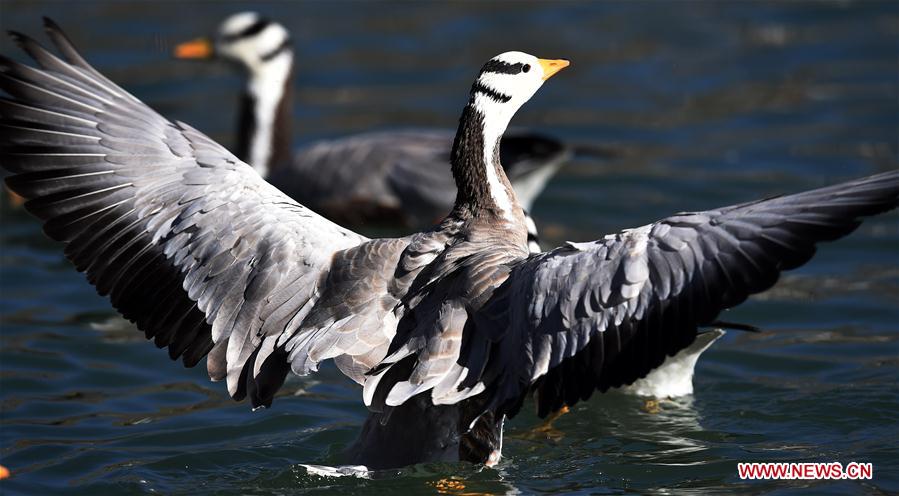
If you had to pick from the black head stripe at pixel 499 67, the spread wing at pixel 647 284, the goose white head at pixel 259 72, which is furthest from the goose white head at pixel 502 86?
the goose white head at pixel 259 72

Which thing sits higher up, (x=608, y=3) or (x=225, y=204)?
(x=608, y=3)

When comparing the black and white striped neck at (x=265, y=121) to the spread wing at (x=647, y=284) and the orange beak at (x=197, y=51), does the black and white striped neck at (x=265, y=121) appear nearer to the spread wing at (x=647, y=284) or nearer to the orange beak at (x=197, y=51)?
the orange beak at (x=197, y=51)

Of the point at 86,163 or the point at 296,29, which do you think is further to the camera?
the point at 296,29

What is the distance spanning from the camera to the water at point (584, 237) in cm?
701

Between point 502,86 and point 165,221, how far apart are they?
182 centimetres

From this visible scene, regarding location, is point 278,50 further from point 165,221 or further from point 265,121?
point 165,221

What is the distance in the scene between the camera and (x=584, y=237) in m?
11.2

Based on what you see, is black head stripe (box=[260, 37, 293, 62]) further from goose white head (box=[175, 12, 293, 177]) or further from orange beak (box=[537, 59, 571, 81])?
orange beak (box=[537, 59, 571, 81])

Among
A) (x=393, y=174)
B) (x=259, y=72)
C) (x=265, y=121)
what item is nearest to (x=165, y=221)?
(x=393, y=174)

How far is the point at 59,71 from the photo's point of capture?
23.7ft

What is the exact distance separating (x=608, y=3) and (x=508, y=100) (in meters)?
11.1

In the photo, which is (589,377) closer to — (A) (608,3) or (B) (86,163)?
(B) (86,163)

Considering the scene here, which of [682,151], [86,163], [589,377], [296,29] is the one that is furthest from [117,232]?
[296,29]

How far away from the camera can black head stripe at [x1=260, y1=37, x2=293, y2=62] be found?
11.9 meters
